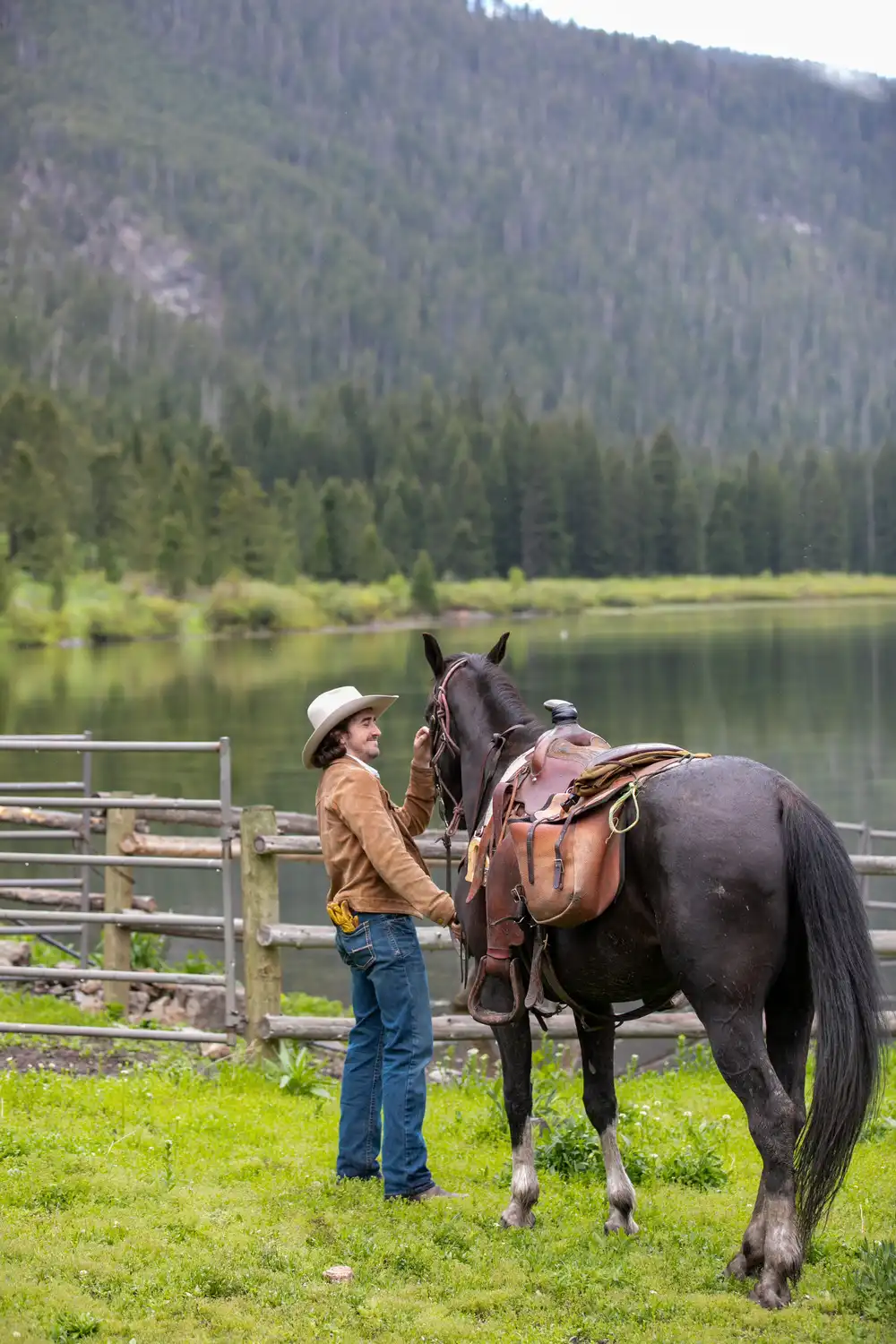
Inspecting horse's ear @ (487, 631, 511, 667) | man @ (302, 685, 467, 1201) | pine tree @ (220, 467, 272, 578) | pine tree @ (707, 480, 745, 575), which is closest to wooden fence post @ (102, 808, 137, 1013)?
man @ (302, 685, 467, 1201)

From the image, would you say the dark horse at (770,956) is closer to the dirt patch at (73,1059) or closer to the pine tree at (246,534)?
the dirt patch at (73,1059)

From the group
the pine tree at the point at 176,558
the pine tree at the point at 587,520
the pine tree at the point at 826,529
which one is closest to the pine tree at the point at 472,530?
the pine tree at the point at 587,520

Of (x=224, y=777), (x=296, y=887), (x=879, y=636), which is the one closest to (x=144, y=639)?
(x=879, y=636)

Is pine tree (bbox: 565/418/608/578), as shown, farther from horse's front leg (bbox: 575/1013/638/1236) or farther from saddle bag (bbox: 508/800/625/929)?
saddle bag (bbox: 508/800/625/929)

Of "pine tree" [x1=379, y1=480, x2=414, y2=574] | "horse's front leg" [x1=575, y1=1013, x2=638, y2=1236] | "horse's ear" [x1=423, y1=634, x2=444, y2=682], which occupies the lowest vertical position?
"horse's front leg" [x1=575, y1=1013, x2=638, y2=1236]

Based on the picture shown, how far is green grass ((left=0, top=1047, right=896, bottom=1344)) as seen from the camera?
3.75 m

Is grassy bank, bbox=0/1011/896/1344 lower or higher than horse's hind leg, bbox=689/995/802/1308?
lower

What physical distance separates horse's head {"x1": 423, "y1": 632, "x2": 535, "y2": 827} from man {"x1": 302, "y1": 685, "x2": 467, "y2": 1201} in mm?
299

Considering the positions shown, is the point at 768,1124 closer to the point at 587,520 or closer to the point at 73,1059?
the point at 73,1059

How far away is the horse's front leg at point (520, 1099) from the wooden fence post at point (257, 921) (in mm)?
2310

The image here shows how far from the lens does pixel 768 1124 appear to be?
3.89m

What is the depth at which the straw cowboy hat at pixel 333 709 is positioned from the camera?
195 inches

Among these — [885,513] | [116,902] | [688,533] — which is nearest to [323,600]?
[688,533]

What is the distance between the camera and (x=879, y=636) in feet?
221
